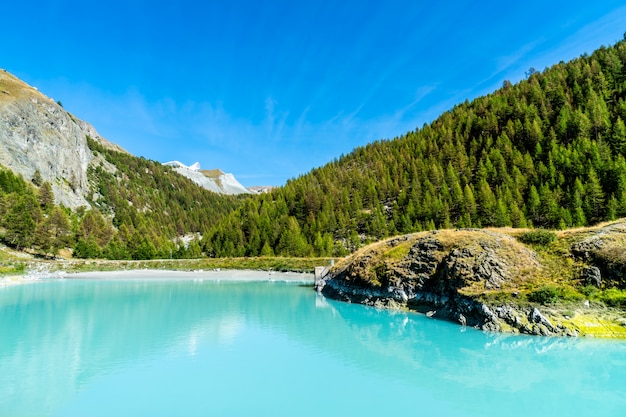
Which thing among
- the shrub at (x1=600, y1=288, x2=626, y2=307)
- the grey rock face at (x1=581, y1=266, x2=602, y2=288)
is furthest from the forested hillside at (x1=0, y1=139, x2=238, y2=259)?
the shrub at (x1=600, y1=288, x2=626, y2=307)

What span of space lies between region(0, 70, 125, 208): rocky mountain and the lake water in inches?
4608

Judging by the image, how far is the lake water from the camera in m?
12.3

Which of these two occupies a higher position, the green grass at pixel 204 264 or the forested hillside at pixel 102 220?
the forested hillside at pixel 102 220

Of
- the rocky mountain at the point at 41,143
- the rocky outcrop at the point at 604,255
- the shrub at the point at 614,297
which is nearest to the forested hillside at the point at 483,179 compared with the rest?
the rocky outcrop at the point at 604,255

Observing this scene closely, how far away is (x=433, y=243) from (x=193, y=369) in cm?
2296

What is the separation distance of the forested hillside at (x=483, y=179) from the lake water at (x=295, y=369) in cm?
5719

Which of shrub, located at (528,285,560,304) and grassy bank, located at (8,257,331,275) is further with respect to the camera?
grassy bank, located at (8,257,331,275)

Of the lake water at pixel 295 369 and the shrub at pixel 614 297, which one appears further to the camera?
the shrub at pixel 614 297

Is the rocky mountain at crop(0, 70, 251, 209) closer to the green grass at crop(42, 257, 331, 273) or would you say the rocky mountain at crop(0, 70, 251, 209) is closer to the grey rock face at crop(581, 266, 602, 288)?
the green grass at crop(42, 257, 331, 273)

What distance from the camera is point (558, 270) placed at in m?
24.8

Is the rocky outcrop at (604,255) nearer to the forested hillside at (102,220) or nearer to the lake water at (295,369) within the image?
the lake water at (295,369)

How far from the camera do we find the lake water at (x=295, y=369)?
1228 cm

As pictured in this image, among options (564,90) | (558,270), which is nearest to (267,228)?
(558,270)

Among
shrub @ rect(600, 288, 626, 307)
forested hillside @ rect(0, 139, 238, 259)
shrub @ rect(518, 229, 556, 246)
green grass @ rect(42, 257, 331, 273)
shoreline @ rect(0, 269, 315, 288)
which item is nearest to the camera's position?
shrub @ rect(600, 288, 626, 307)
